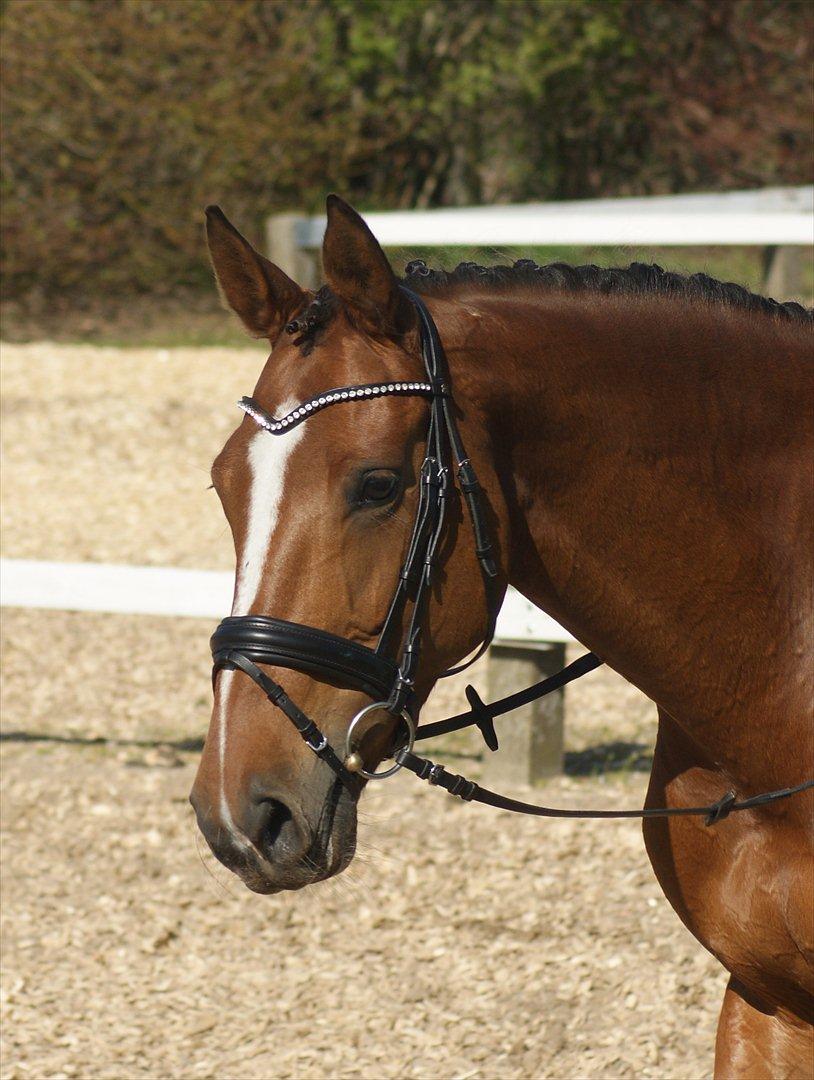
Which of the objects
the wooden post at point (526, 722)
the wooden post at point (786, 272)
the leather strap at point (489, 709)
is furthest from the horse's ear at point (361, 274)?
the wooden post at point (786, 272)

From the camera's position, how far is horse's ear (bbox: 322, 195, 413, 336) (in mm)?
2301

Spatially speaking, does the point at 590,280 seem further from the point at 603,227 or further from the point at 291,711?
the point at 603,227

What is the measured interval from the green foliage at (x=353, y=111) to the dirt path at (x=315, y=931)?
6751mm

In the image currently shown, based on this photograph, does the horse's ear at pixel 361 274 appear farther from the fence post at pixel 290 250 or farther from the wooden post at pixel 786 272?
the wooden post at pixel 786 272

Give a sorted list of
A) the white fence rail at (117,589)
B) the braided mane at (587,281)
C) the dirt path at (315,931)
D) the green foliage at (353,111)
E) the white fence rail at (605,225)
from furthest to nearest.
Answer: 1. the green foliage at (353,111)
2. the white fence rail at (605,225)
3. the white fence rail at (117,589)
4. the dirt path at (315,931)
5. the braided mane at (587,281)

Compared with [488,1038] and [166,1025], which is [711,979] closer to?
[488,1038]

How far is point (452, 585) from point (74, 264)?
11.3 meters

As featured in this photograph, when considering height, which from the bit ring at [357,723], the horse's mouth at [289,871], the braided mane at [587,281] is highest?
the braided mane at [587,281]

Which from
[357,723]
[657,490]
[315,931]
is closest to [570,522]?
[657,490]

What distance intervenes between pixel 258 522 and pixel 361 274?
43 cm

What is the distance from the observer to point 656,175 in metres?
16.5

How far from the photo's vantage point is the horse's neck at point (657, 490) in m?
2.49

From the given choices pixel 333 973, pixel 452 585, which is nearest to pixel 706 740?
pixel 452 585

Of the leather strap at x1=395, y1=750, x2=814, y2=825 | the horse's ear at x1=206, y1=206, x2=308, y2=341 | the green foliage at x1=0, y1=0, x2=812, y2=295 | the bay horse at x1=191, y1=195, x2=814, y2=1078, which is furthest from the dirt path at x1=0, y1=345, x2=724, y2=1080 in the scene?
the green foliage at x1=0, y1=0, x2=812, y2=295
